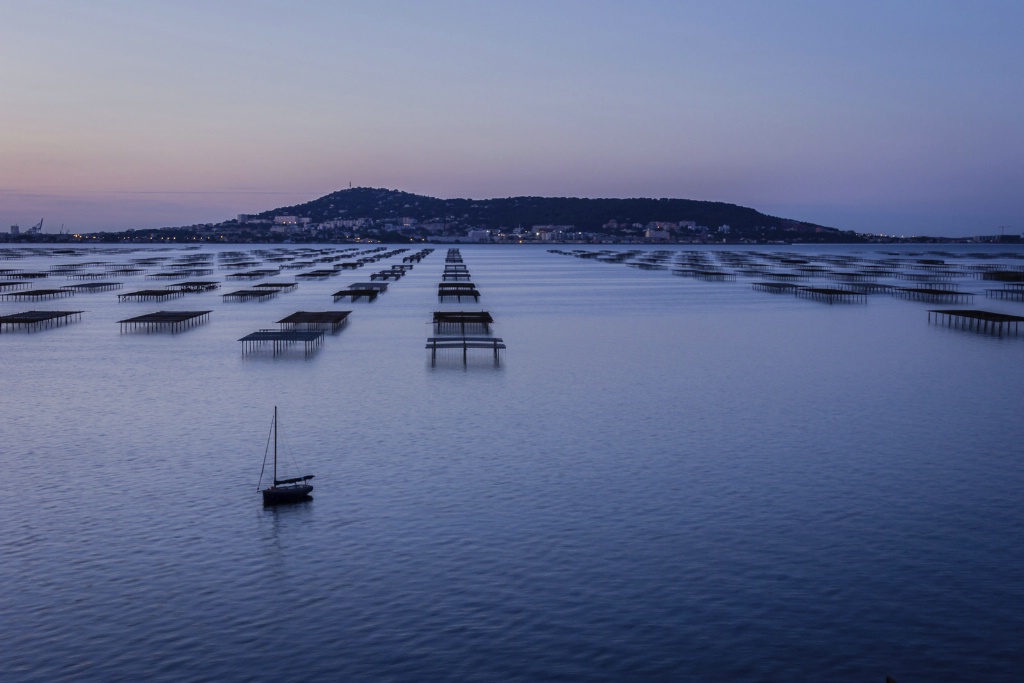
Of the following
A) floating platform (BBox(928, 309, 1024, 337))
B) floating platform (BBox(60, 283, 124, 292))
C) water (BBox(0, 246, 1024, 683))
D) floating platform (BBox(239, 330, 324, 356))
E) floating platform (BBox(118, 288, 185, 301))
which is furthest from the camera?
floating platform (BBox(60, 283, 124, 292))

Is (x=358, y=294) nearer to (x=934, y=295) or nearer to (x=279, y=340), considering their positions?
(x=279, y=340)

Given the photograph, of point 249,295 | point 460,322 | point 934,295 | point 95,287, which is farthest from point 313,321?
point 934,295

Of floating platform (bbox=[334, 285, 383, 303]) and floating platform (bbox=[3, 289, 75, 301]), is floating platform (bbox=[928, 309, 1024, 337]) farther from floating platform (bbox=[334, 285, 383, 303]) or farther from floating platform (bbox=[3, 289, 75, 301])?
floating platform (bbox=[3, 289, 75, 301])

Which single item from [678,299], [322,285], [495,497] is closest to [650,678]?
[495,497]

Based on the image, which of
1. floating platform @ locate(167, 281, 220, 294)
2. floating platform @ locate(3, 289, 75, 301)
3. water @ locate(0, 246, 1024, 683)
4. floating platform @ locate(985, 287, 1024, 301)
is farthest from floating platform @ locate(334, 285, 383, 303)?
floating platform @ locate(985, 287, 1024, 301)

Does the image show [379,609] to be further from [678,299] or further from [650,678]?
[678,299]

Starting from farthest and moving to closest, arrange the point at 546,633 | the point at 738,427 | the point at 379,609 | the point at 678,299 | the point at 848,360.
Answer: the point at 678,299 → the point at 848,360 → the point at 738,427 → the point at 379,609 → the point at 546,633
